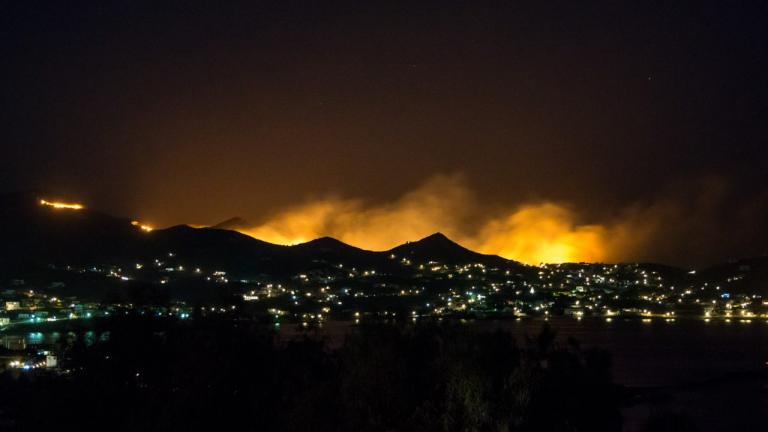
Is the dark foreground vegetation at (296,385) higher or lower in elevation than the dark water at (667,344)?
lower

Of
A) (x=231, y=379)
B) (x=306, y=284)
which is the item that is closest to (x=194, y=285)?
(x=306, y=284)

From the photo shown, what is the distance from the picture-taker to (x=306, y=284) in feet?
394

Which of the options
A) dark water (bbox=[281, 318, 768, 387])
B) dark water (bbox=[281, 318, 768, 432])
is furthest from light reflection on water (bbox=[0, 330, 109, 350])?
dark water (bbox=[281, 318, 768, 432])

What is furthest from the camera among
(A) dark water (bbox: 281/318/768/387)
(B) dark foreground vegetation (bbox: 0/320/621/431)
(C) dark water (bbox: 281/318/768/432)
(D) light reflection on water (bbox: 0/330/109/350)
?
(A) dark water (bbox: 281/318/768/387)

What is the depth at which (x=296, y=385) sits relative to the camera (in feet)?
56.6

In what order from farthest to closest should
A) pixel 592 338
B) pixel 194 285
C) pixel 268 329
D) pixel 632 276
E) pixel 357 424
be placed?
pixel 632 276 < pixel 592 338 < pixel 194 285 < pixel 268 329 < pixel 357 424

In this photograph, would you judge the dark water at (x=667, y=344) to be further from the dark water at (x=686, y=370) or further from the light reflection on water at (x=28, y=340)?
the light reflection on water at (x=28, y=340)

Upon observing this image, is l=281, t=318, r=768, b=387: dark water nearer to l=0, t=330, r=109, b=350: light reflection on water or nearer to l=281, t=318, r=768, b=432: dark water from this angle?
l=281, t=318, r=768, b=432: dark water

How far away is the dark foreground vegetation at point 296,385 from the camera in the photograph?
12336 millimetres

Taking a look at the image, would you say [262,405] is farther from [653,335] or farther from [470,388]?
[653,335]

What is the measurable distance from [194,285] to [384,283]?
51.1 meters

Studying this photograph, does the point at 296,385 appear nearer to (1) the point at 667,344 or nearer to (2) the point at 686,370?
(2) the point at 686,370

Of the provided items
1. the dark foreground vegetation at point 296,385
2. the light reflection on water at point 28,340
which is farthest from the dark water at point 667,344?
the dark foreground vegetation at point 296,385

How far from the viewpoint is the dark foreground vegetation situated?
1234 cm
